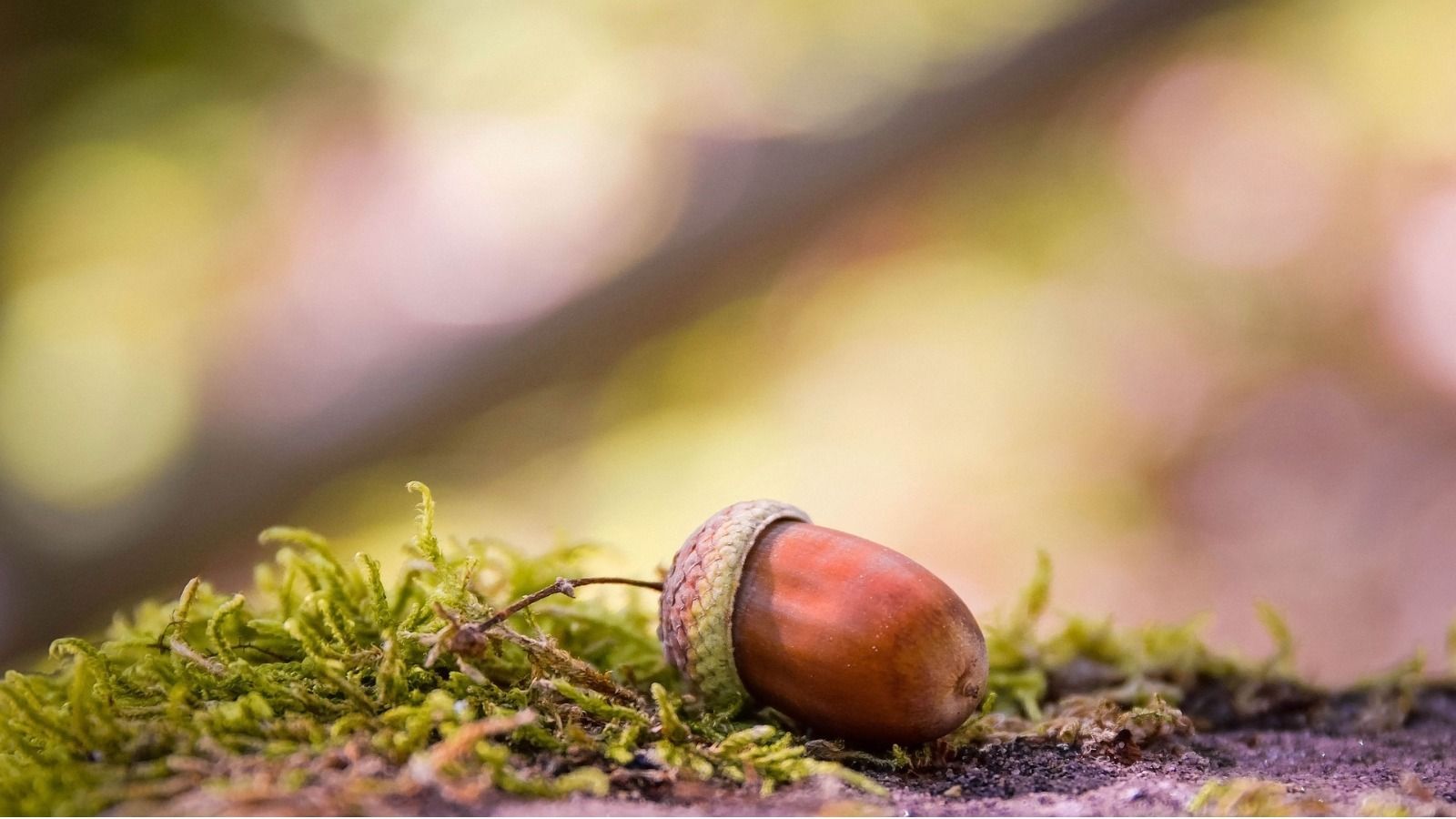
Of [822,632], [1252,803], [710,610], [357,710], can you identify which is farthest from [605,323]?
[1252,803]

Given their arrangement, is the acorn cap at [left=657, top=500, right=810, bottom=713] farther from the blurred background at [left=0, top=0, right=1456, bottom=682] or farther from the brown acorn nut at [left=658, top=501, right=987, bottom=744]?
the blurred background at [left=0, top=0, right=1456, bottom=682]

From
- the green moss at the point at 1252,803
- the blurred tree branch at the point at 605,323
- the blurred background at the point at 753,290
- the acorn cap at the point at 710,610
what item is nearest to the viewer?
the green moss at the point at 1252,803

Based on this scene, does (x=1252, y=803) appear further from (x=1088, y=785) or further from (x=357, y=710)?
(x=357, y=710)

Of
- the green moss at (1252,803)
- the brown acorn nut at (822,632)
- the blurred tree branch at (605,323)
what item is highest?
the blurred tree branch at (605,323)

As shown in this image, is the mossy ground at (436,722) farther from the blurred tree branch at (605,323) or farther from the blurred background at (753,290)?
the blurred background at (753,290)

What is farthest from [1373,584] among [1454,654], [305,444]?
[305,444]

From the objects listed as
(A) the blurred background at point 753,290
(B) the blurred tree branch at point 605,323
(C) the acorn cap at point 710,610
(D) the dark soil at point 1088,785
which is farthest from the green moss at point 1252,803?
(B) the blurred tree branch at point 605,323

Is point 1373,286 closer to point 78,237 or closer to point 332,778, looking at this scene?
point 332,778
